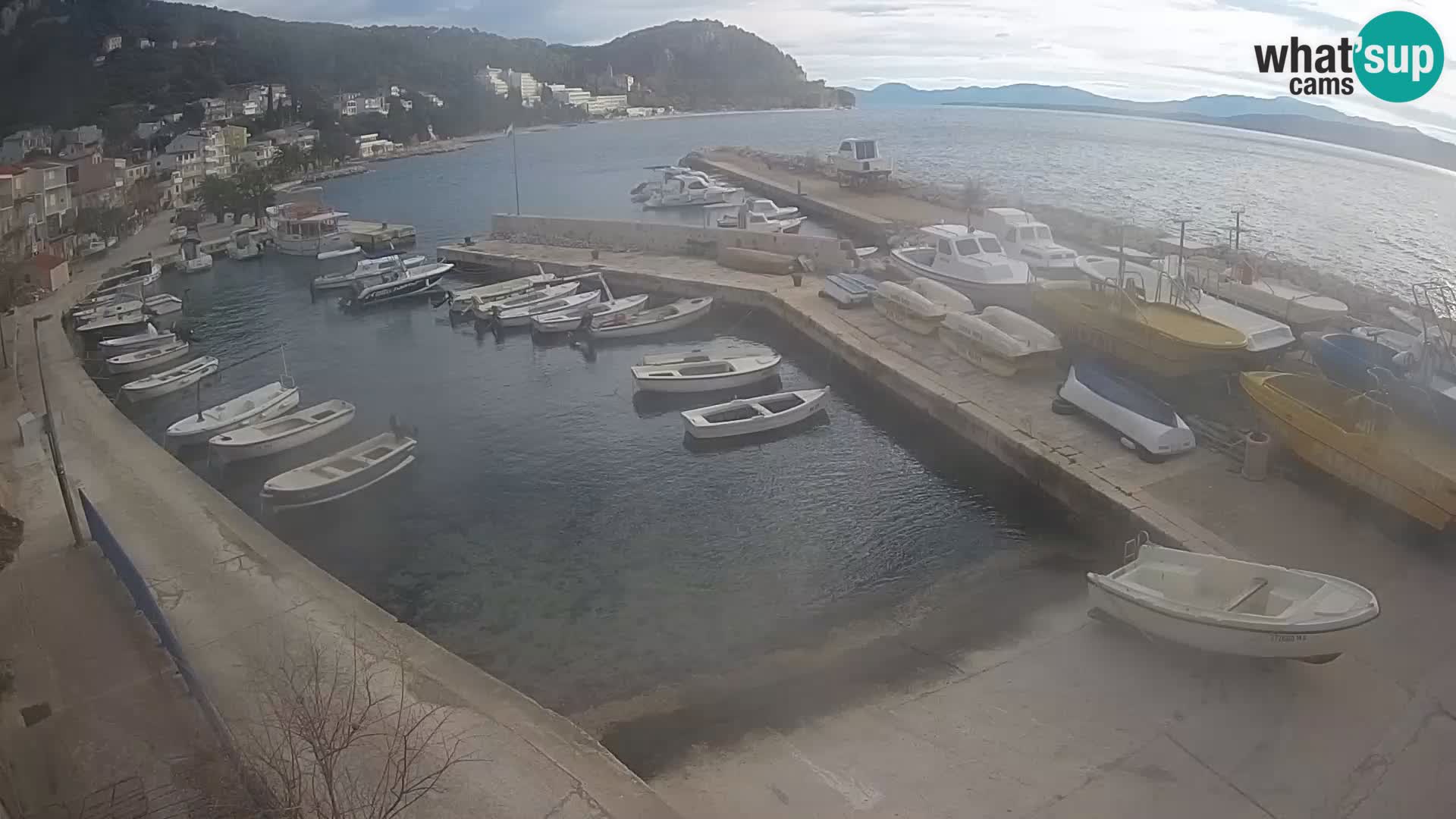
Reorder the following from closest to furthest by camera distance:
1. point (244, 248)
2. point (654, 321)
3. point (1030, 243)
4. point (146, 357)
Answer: point (146, 357)
point (1030, 243)
point (654, 321)
point (244, 248)

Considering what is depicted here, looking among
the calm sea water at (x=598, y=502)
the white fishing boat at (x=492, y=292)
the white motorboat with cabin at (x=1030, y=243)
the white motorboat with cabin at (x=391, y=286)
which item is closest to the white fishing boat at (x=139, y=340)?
the calm sea water at (x=598, y=502)

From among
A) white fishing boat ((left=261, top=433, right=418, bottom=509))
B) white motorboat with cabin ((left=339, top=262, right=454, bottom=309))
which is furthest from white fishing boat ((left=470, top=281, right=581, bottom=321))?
white fishing boat ((left=261, top=433, right=418, bottom=509))

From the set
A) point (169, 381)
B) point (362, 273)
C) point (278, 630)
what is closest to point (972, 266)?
point (278, 630)

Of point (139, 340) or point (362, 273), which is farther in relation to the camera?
point (362, 273)

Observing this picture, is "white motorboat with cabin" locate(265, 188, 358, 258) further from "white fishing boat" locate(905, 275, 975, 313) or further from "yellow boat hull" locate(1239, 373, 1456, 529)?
"yellow boat hull" locate(1239, 373, 1456, 529)

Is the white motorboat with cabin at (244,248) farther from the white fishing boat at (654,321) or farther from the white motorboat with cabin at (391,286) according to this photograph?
the white fishing boat at (654,321)

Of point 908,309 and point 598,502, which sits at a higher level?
point 908,309

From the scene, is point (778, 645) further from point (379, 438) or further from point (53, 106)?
point (53, 106)

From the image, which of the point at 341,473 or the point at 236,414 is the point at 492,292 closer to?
the point at 236,414
